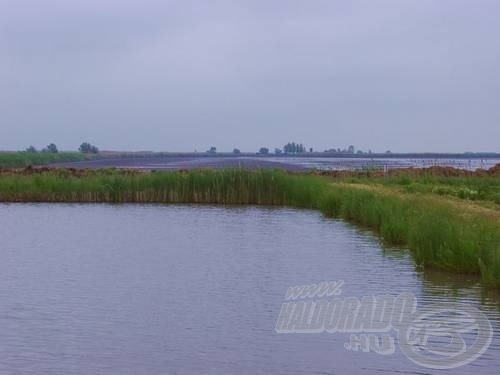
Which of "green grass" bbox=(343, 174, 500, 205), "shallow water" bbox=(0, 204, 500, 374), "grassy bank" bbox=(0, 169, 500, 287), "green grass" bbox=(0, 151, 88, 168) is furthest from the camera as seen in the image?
"green grass" bbox=(0, 151, 88, 168)

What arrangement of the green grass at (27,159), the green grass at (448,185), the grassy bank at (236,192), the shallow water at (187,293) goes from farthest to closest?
the green grass at (27,159)
the green grass at (448,185)
the grassy bank at (236,192)
the shallow water at (187,293)

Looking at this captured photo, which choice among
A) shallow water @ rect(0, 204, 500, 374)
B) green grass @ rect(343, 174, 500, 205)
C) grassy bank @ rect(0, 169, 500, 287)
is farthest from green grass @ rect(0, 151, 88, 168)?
shallow water @ rect(0, 204, 500, 374)

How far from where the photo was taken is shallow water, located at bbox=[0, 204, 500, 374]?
1104 cm

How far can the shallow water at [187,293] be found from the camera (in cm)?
1104

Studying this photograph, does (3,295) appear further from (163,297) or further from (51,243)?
(51,243)

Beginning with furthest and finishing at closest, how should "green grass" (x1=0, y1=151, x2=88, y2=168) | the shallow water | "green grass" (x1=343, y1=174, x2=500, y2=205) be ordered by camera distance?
1. "green grass" (x1=0, y1=151, x2=88, y2=168)
2. "green grass" (x1=343, y1=174, x2=500, y2=205)
3. the shallow water

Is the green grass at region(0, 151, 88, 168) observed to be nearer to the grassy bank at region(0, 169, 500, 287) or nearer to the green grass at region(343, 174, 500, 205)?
the grassy bank at region(0, 169, 500, 287)

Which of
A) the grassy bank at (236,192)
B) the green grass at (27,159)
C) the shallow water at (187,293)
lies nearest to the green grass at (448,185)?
the grassy bank at (236,192)

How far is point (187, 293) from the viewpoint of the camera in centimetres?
1553

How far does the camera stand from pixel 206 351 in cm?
1150

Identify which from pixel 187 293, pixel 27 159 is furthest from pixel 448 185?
pixel 27 159

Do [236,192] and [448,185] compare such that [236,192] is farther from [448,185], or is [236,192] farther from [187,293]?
[187,293]

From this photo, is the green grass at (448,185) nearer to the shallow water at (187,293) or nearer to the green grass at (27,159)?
the shallow water at (187,293)

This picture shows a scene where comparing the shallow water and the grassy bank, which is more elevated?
the grassy bank
